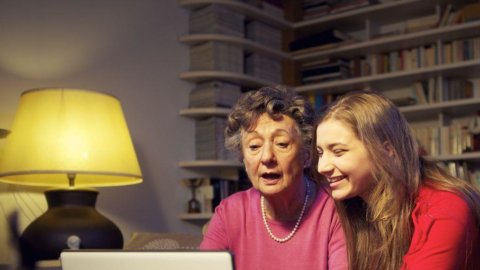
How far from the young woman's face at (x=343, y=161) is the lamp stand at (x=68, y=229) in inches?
49.8

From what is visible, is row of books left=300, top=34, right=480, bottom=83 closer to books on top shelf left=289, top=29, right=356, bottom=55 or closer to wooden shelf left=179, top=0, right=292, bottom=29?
books on top shelf left=289, top=29, right=356, bottom=55

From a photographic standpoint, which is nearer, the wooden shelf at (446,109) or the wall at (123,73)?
the wall at (123,73)

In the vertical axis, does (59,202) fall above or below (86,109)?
below

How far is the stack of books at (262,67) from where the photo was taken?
3.90 meters

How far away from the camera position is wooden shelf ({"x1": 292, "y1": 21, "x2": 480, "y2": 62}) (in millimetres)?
3625

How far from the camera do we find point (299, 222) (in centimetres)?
164

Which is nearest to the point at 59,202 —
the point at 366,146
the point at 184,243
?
the point at 184,243

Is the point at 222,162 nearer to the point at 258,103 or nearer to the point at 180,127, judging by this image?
the point at 180,127

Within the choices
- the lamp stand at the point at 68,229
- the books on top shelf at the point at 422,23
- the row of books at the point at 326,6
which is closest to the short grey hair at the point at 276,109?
the lamp stand at the point at 68,229

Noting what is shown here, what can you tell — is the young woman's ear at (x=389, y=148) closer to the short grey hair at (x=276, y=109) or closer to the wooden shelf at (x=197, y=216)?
the short grey hair at (x=276, y=109)

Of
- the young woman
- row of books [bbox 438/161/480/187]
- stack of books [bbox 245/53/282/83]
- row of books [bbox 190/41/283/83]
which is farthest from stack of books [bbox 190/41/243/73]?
the young woman

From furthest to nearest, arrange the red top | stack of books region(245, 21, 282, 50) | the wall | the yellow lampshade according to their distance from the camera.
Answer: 1. stack of books region(245, 21, 282, 50)
2. the wall
3. the yellow lampshade
4. the red top

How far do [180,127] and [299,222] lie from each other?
2036 mm

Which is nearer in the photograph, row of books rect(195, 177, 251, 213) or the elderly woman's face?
the elderly woman's face
